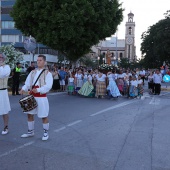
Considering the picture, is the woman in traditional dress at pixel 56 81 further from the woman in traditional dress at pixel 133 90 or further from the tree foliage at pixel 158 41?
the tree foliage at pixel 158 41

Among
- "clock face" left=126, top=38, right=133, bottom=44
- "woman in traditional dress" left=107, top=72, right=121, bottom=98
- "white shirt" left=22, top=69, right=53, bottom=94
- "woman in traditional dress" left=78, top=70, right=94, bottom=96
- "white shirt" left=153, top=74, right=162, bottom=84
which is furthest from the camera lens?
"clock face" left=126, top=38, right=133, bottom=44

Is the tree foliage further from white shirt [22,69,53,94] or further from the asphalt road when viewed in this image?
white shirt [22,69,53,94]

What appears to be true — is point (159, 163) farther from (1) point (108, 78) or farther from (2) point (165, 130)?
(1) point (108, 78)

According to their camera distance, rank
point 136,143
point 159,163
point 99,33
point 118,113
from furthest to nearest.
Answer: point 99,33, point 118,113, point 136,143, point 159,163

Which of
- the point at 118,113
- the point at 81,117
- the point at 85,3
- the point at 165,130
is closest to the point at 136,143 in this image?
the point at 165,130

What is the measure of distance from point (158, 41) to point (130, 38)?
10498 centimetres

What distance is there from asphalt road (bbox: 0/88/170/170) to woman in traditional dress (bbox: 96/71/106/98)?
287 inches

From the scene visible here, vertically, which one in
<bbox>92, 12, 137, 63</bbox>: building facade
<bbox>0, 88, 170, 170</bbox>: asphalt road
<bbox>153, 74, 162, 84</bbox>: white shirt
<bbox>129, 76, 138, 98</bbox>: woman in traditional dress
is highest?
<bbox>92, 12, 137, 63</bbox>: building facade

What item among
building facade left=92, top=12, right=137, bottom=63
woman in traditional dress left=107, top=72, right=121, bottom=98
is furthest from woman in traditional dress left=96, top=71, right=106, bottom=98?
building facade left=92, top=12, right=137, bottom=63

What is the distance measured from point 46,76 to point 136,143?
238 cm

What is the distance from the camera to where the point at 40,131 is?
7.55 m

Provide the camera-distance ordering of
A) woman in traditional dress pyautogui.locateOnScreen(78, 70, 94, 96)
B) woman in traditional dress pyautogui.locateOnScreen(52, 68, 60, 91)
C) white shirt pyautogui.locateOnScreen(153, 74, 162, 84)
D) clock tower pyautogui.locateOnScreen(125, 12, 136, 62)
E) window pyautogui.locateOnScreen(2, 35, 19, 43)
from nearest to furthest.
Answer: woman in traditional dress pyautogui.locateOnScreen(78, 70, 94, 96) → woman in traditional dress pyautogui.locateOnScreen(52, 68, 60, 91) → white shirt pyautogui.locateOnScreen(153, 74, 162, 84) → window pyautogui.locateOnScreen(2, 35, 19, 43) → clock tower pyautogui.locateOnScreen(125, 12, 136, 62)

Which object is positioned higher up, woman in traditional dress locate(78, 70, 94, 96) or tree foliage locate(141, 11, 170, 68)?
tree foliage locate(141, 11, 170, 68)

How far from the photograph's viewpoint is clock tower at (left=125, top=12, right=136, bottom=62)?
148 meters
